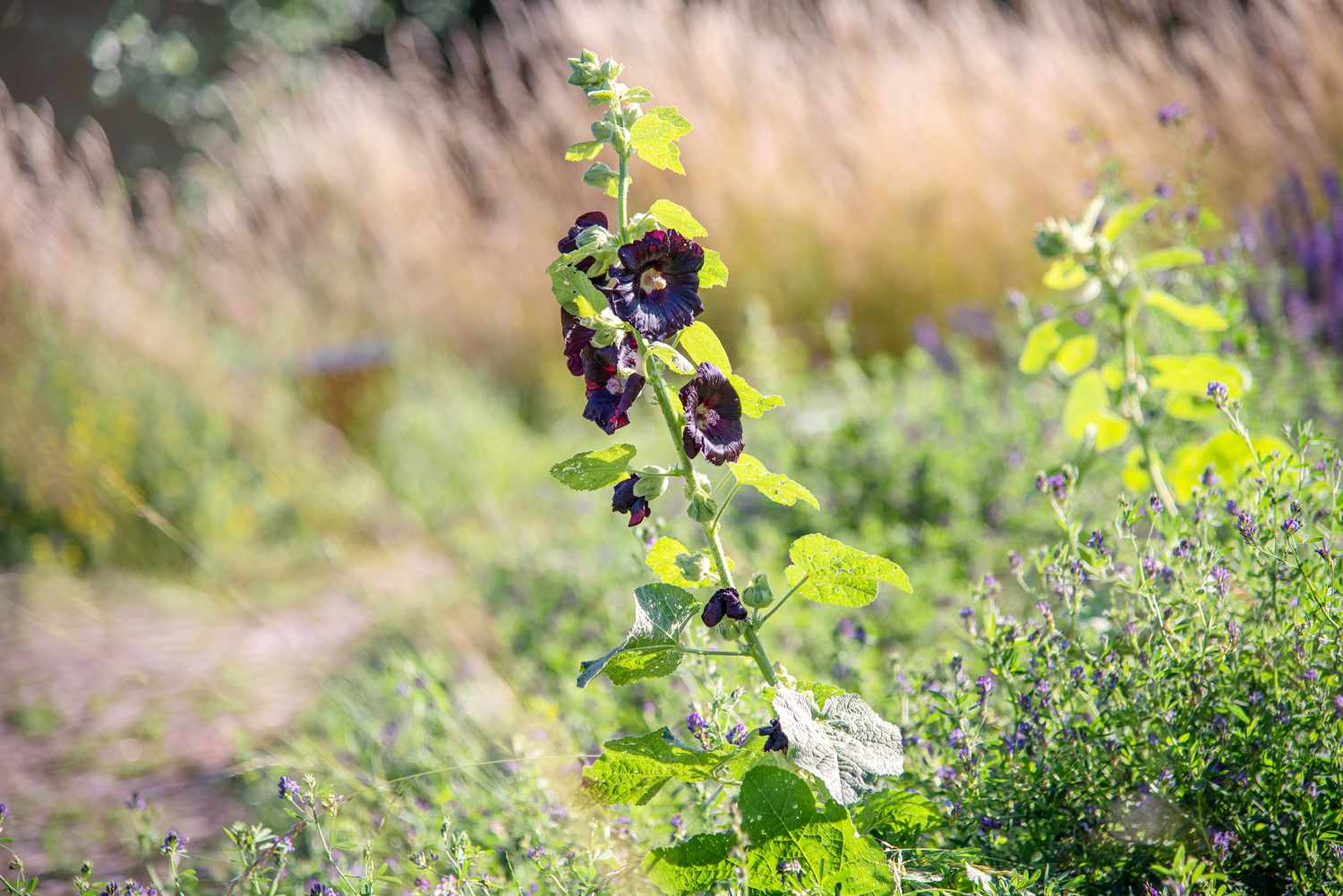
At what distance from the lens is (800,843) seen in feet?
3.11

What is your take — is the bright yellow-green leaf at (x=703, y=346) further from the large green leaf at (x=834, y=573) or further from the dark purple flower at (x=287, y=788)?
the dark purple flower at (x=287, y=788)

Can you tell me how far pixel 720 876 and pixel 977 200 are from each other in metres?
4.21

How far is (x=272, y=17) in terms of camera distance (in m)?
14.6

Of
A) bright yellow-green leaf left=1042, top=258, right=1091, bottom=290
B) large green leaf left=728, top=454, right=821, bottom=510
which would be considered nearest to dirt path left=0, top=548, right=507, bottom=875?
large green leaf left=728, top=454, right=821, bottom=510

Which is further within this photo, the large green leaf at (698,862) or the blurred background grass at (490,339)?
the blurred background grass at (490,339)

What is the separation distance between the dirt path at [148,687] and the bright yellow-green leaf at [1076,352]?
1.25 metres

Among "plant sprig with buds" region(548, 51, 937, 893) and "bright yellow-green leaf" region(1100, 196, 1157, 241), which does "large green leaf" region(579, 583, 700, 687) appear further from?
"bright yellow-green leaf" region(1100, 196, 1157, 241)

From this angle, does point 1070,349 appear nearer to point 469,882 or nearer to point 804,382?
point 469,882

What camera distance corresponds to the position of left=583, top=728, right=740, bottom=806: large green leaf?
0.97 meters

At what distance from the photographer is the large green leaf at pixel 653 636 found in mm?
954

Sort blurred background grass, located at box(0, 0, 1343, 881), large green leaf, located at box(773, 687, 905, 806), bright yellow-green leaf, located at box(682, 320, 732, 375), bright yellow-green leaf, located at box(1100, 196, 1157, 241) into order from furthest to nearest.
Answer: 1. blurred background grass, located at box(0, 0, 1343, 881)
2. bright yellow-green leaf, located at box(1100, 196, 1157, 241)
3. bright yellow-green leaf, located at box(682, 320, 732, 375)
4. large green leaf, located at box(773, 687, 905, 806)

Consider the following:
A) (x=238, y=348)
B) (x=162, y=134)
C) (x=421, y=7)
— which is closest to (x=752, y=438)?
(x=238, y=348)

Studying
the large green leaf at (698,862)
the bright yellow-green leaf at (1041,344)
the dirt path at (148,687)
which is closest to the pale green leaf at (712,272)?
the large green leaf at (698,862)

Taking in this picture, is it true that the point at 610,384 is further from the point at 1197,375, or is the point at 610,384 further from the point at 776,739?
the point at 1197,375
